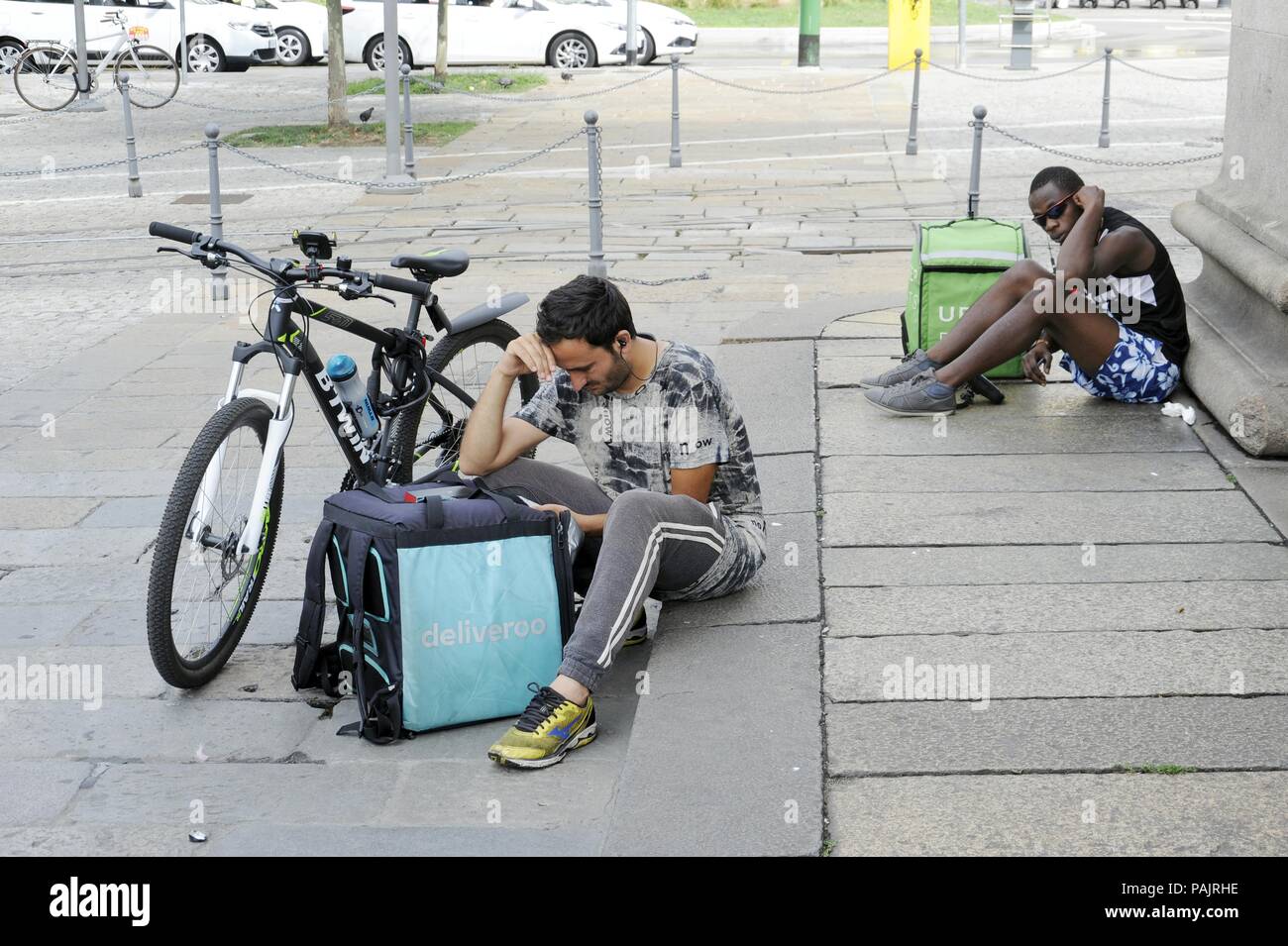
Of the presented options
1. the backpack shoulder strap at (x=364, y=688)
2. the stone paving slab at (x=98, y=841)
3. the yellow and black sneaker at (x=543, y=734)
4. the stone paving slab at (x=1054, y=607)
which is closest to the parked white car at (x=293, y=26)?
the stone paving slab at (x=1054, y=607)

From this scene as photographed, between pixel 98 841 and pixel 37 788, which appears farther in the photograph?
pixel 37 788

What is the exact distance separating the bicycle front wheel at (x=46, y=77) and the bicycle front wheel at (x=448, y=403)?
15619 mm

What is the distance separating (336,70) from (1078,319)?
12.3 metres

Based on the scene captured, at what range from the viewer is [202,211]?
12.2 meters

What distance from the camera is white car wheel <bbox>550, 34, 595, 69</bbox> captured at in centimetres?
2283

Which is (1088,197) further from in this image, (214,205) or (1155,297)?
(214,205)

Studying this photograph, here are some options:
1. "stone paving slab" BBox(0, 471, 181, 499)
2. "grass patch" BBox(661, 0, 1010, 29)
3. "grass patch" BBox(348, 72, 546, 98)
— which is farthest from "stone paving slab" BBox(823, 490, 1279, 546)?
"grass patch" BBox(661, 0, 1010, 29)

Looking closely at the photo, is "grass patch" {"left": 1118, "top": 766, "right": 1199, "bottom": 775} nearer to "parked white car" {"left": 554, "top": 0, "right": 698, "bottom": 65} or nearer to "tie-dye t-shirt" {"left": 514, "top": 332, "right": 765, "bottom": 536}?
"tie-dye t-shirt" {"left": 514, "top": 332, "right": 765, "bottom": 536}

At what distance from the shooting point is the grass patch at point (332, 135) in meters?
15.8

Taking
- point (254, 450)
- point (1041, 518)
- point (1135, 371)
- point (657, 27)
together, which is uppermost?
point (657, 27)

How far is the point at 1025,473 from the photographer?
5234 millimetres

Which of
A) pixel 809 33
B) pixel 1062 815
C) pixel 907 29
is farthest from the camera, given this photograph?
pixel 809 33

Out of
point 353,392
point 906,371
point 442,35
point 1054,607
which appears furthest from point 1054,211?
point 442,35

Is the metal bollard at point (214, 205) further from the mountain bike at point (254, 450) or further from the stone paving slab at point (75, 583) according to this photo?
the mountain bike at point (254, 450)
